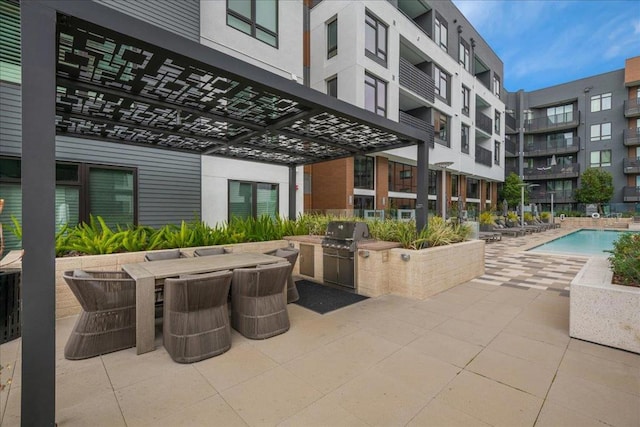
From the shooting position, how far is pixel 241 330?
12.7 ft

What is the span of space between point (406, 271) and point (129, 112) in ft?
18.2

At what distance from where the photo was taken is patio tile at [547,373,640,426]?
93.9 inches

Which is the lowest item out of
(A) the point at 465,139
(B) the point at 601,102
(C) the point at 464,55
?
(A) the point at 465,139

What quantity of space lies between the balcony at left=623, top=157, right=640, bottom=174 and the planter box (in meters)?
35.3

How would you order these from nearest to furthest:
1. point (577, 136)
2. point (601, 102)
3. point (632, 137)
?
point (632, 137), point (601, 102), point (577, 136)

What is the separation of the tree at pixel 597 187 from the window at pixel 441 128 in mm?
18235

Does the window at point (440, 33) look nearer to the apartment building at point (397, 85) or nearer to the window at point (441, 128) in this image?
the apartment building at point (397, 85)

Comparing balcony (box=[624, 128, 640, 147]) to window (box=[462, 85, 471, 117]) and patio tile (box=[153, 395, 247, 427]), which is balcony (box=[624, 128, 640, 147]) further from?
patio tile (box=[153, 395, 247, 427])

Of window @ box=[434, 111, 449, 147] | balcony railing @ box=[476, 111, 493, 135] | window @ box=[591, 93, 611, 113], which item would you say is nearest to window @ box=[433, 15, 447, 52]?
window @ box=[434, 111, 449, 147]

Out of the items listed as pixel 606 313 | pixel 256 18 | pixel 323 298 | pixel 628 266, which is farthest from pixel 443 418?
pixel 256 18

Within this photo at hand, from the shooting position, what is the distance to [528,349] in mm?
3572

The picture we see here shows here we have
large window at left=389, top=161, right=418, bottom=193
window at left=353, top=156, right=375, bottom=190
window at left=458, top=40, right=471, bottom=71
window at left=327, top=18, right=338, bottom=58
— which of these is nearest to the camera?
window at left=327, top=18, right=338, bottom=58

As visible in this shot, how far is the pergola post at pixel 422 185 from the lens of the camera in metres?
6.34

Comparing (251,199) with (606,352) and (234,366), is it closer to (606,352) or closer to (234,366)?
(234,366)
